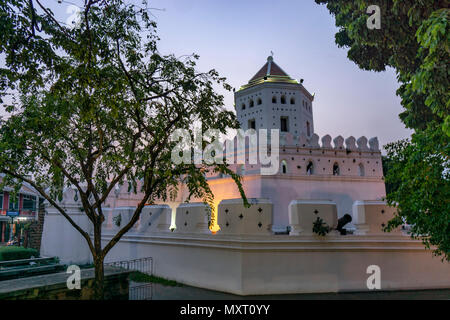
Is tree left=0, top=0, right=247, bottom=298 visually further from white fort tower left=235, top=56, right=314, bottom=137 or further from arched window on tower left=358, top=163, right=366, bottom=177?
white fort tower left=235, top=56, right=314, bottom=137

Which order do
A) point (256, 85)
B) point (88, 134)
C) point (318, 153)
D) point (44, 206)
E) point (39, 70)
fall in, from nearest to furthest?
point (39, 70), point (88, 134), point (44, 206), point (318, 153), point (256, 85)

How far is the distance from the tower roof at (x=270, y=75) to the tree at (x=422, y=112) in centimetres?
1580

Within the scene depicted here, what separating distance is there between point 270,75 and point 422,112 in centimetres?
1773

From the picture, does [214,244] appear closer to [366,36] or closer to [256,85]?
[366,36]

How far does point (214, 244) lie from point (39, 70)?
585cm

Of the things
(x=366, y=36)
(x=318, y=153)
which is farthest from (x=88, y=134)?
(x=318, y=153)

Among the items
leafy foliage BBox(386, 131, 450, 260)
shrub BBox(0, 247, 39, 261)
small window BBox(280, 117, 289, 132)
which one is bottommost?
shrub BBox(0, 247, 39, 261)

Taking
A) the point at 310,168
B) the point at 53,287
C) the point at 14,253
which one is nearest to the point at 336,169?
the point at 310,168

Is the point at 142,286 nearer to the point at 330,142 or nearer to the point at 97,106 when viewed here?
the point at 97,106

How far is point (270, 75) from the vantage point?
88.3 ft

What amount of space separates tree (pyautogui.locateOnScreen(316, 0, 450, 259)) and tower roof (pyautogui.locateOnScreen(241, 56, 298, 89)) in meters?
15.8

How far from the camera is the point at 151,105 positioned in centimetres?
684

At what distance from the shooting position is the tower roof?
26438 millimetres

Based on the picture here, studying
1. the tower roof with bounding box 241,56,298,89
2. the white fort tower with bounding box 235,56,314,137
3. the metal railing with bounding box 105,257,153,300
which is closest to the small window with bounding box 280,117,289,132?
the white fort tower with bounding box 235,56,314,137
